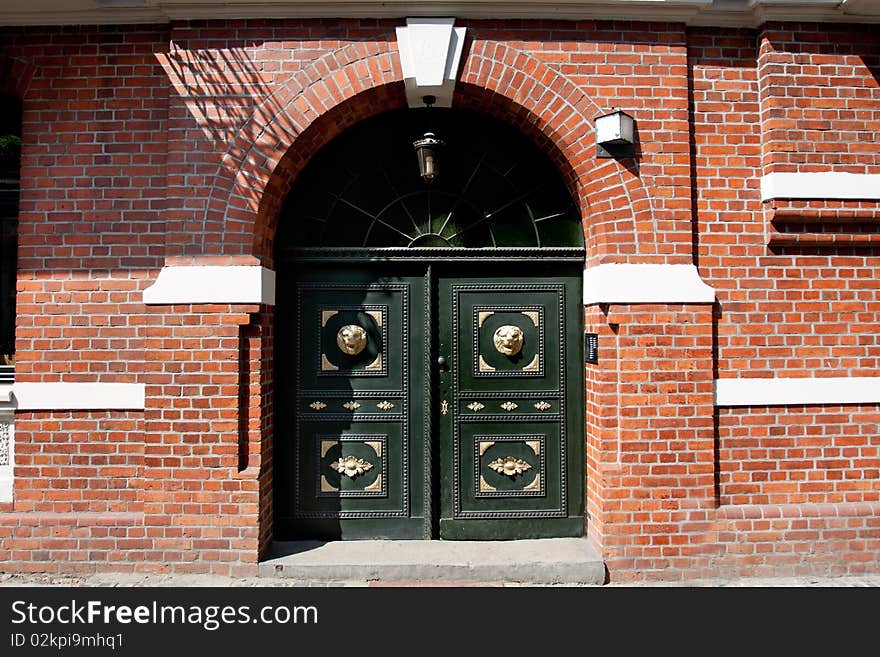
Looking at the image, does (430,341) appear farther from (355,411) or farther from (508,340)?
(355,411)

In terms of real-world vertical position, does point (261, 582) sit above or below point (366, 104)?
below

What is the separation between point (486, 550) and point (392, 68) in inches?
142

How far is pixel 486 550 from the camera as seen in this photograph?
4.46 meters

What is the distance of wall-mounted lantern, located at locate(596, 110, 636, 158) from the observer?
13.8 feet

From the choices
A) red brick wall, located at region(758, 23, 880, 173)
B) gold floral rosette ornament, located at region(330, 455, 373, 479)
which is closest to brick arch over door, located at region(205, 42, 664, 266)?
red brick wall, located at region(758, 23, 880, 173)

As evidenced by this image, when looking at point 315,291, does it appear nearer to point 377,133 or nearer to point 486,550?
point 377,133

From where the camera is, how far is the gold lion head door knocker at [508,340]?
4660mm

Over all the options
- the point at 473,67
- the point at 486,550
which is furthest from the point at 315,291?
the point at 486,550

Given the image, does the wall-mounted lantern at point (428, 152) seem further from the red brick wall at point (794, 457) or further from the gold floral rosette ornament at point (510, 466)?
the red brick wall at point (794, 457)

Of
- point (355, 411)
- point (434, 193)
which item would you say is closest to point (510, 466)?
point (355, 411)

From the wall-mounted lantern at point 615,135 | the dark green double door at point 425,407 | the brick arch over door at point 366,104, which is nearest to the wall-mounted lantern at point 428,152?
the brick arch over door at point 366,104

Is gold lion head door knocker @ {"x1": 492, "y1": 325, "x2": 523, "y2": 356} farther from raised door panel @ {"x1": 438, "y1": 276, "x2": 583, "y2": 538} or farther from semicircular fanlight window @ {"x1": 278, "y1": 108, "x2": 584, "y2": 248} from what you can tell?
semicircular fanlight window @ {"x1": 278, "y1": 108, "x2": 584, "y2": 248}

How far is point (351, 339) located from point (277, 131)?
1.61m

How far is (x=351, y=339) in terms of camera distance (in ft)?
15.2
